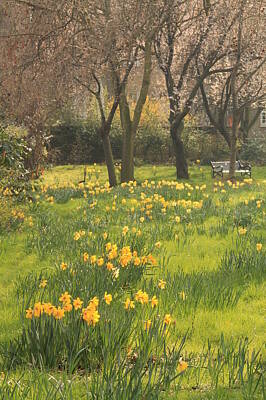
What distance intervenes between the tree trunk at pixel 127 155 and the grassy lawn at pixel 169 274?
14.9ft

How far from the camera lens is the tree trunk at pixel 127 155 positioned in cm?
1641

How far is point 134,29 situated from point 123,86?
2.85m

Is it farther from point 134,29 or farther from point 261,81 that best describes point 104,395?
point 261,81

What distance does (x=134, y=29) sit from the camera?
13.1 meters

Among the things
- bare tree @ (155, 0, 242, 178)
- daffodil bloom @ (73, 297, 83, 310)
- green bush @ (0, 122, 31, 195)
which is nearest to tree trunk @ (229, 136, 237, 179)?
bare tree @ (155, 0, 242, 178)

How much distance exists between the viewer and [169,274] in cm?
520

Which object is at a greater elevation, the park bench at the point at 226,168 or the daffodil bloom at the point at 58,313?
the park bench at the point at 226,168

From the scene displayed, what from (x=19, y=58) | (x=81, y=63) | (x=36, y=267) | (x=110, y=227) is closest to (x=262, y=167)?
(x=81, y=63)

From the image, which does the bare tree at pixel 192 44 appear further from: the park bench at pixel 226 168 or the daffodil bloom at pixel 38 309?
the daffodil bloom at pixel 38 309

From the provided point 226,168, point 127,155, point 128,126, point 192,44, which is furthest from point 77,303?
point 226,168

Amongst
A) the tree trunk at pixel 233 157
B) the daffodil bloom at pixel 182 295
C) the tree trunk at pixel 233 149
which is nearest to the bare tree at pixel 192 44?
the tree trunk at pixel 233 149

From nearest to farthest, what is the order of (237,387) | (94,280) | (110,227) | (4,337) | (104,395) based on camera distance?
(104,395) → (237,387) → (4,337) → (94,280) → (110,227)

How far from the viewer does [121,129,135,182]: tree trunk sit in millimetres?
16406

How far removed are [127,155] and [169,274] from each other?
11.5 metres
